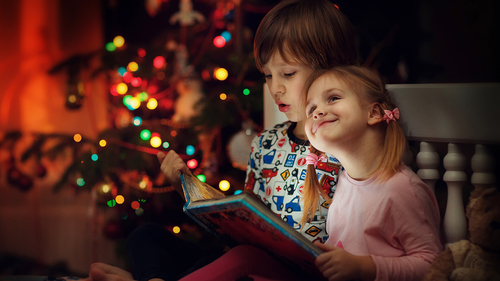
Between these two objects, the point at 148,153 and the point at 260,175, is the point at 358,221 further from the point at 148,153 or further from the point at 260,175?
the point at 148,153

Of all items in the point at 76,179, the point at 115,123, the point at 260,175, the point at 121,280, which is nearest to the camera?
the point at 121,280

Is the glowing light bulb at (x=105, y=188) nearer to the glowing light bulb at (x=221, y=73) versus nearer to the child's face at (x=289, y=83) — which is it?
the glowing light bulb at (x=221, y=73)

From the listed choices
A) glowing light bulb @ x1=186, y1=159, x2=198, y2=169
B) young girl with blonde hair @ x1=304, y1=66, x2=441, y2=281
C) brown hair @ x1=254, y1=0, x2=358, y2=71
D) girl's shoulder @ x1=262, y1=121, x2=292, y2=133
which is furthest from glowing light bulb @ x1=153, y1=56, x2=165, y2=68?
young girl with blonde hair @ x1=304, y1=66, x2=441, y2=281

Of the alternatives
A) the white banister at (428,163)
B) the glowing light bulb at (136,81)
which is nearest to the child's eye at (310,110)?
the white banister at (428,163)

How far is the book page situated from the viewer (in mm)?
658

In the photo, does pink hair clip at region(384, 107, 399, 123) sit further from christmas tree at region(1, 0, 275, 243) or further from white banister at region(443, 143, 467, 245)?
christmas tree at region(1, 0, 275, 243)

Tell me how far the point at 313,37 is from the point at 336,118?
0.18 meters

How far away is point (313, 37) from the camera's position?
685 mm

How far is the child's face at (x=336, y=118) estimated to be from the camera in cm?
56

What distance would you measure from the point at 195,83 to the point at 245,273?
3.33 ft

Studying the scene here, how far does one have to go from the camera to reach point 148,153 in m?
1.40

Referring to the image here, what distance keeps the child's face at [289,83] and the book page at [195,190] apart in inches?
7.3

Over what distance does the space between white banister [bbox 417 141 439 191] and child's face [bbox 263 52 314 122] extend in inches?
7.8

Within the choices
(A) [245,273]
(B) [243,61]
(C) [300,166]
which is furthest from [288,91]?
(B) [243,61]
